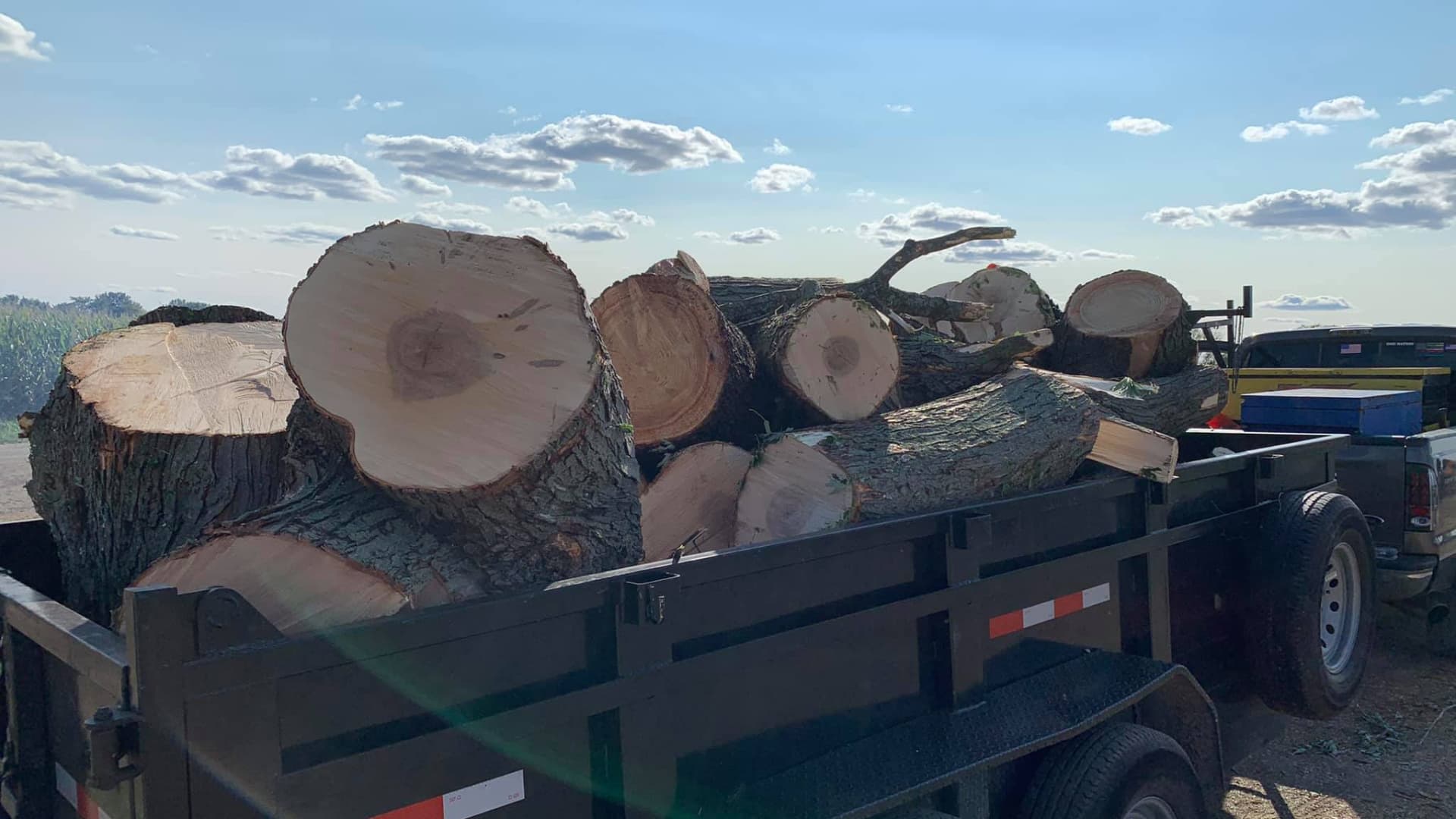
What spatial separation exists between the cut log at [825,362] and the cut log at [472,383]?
5.14 feet

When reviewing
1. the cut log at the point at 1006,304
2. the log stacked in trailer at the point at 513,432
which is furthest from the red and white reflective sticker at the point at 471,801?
the cut log at the point at 1006,304

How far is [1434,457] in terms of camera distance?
5.48 m

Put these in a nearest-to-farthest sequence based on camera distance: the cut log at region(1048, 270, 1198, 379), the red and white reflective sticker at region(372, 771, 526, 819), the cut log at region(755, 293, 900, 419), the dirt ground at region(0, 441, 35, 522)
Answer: the red and white reflective sticker at region(372, 771, 526, 819), the cut log at region(755, 293, 900, 419), the cut log at region(1048, 270, 1198, 379), the dirt ground at region(0, 441, 35, 522)

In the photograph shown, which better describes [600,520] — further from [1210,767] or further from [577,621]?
[1210,767]

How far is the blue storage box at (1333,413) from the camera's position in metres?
5.67

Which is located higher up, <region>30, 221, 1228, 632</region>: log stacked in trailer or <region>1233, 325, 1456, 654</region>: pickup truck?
<region>30, 221, 1228, 632</region>: log stacked in trailer

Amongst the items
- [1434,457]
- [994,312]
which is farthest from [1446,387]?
[994,312]

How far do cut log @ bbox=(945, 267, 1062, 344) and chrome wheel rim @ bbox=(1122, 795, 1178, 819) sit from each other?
11.9 ft

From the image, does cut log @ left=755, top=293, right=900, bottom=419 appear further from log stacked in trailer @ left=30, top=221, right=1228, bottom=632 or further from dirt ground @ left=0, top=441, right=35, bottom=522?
dirt ground @ left=0, top=441, right=35, bottom=522

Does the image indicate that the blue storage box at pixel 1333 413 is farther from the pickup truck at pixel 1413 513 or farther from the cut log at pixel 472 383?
the cut log at pixel 472 383

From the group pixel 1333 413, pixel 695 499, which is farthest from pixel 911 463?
pixel 1333 413

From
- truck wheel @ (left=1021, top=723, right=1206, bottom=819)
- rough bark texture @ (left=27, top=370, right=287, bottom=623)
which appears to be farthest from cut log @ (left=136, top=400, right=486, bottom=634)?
truck wheel @ (left=1021, top=723, right=1206, bottom=819)

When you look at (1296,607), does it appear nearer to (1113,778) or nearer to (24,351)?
(1113,778)

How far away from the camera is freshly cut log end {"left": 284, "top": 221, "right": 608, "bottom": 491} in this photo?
8.23 feet
